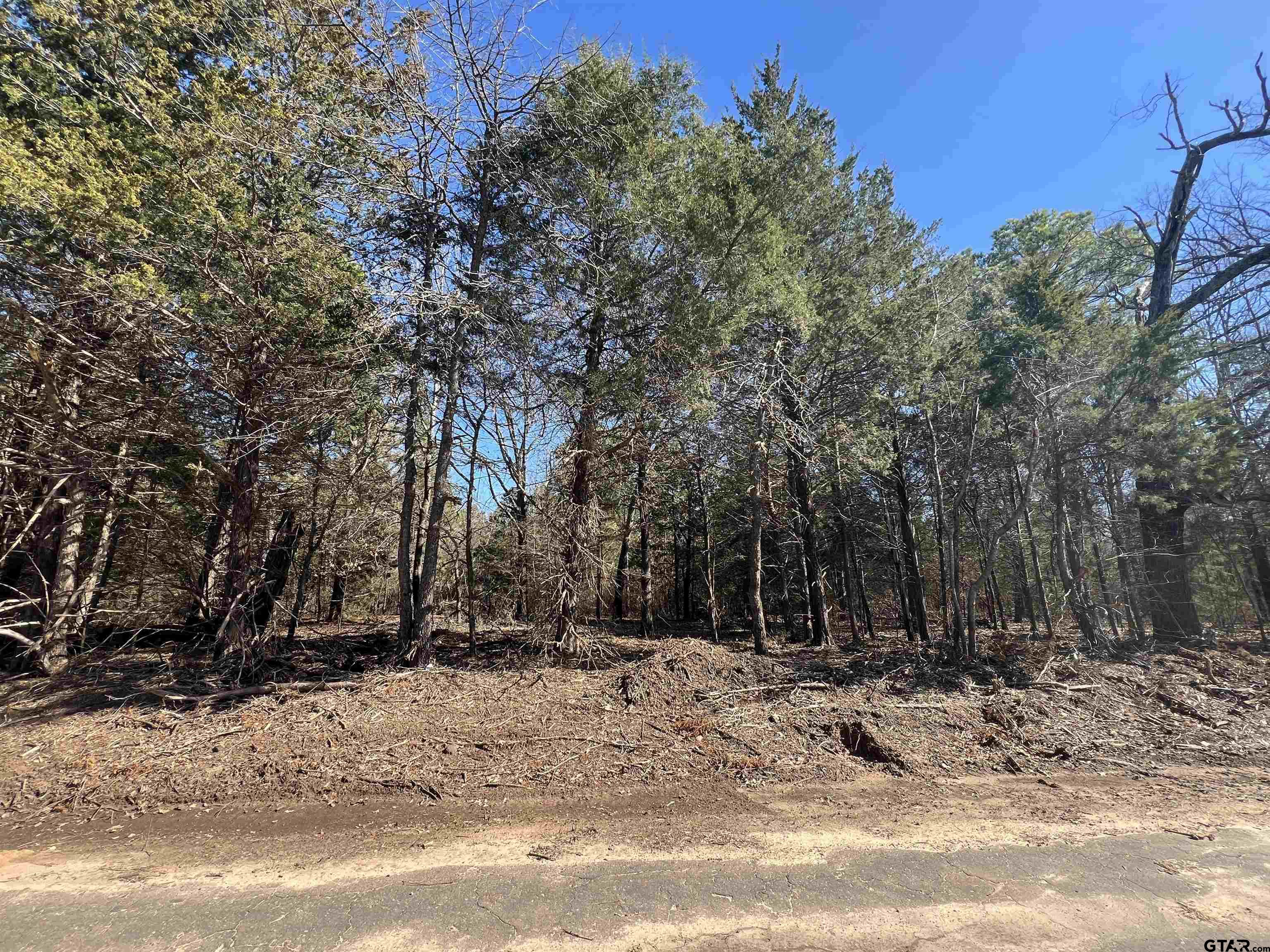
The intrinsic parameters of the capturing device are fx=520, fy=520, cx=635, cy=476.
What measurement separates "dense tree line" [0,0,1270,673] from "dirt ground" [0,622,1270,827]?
1.07 m

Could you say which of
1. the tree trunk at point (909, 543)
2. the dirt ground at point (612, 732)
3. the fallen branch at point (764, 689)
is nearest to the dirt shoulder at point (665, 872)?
the dirt ground at point (612, 732)

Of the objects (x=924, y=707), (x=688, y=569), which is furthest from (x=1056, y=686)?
(x=688, y=569)

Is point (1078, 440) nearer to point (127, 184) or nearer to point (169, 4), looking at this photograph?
point (127, 184)

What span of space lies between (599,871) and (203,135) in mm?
10227

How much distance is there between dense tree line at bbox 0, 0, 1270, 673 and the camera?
287 inches

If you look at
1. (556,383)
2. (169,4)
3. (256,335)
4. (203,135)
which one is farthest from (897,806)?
(169,4)

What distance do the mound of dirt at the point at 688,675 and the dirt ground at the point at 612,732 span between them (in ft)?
0.13

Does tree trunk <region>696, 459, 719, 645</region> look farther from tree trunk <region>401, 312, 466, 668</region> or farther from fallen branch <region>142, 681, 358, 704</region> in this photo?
fallen branch <region>142, 681, 358, 704</region>

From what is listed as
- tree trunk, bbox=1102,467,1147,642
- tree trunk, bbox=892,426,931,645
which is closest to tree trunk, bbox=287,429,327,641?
tree trunk, bbox=892,426,931,645

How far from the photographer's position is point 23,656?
8055 mm

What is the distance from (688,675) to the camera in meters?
7.84

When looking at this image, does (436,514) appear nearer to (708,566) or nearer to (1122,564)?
(708,566)

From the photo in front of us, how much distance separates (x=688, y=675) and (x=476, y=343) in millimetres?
6621

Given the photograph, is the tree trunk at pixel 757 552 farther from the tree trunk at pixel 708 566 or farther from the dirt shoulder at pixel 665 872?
the dirt shoulder at pixel 665 872
